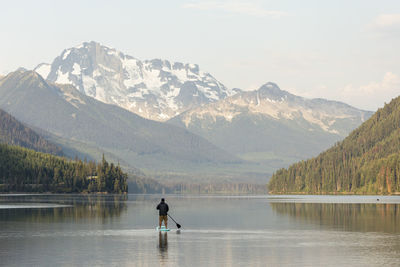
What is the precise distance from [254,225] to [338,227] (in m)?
12.0

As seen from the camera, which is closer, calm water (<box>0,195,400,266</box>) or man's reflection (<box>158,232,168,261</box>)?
calm water (<box>0,195,400,266</box>)

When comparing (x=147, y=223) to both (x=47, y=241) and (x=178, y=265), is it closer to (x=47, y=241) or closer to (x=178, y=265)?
(x=47, y=241)

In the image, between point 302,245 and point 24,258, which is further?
point 302,245

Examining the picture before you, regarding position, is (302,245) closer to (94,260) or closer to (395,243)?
→ (395,243)

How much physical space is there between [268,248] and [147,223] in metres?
37.7

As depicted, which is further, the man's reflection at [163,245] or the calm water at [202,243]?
the man's reflection at [163,245]

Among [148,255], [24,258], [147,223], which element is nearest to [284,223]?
[147,223]

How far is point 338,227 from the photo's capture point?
95062mm

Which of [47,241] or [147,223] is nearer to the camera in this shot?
[47,241]

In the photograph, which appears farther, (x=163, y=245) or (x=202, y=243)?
(x=202, y=243)

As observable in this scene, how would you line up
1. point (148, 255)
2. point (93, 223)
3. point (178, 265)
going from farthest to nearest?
point (93, 223) < point (148, 255) < point (178, 265)

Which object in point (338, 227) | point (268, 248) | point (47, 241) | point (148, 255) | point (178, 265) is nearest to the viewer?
point (178, 265)

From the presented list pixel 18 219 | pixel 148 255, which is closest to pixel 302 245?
pixel 148 255

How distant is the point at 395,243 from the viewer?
72438 millimetres
